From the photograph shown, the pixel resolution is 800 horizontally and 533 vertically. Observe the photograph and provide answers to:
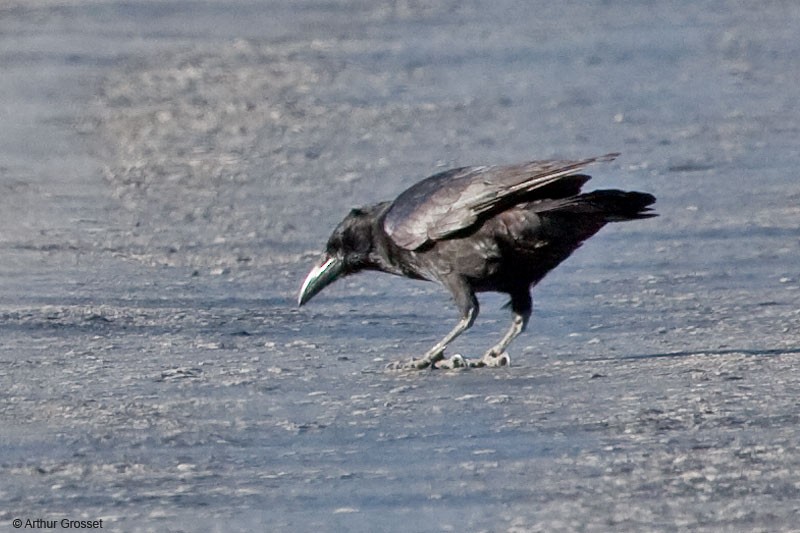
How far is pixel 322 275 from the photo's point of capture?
8055 mm

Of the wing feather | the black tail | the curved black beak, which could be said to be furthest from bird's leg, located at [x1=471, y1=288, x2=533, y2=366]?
the curved black beak

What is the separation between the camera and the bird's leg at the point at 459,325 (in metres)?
7.45

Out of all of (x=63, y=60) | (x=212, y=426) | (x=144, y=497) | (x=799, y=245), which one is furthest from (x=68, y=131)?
(x=144, y=497)

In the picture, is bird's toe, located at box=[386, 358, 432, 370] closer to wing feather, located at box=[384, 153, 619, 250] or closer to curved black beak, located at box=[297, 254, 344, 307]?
wing feather, located at box=[384, 153, 619, 250]

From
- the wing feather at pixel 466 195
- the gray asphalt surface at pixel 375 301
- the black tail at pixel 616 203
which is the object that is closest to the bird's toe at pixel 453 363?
the gray asphalt surface at pixel 375 301

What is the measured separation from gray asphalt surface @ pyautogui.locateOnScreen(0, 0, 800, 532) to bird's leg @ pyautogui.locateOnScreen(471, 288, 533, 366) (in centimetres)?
10

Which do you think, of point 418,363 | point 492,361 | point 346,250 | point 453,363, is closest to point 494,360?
point 492,361

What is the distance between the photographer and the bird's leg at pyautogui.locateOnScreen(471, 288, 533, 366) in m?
7.54

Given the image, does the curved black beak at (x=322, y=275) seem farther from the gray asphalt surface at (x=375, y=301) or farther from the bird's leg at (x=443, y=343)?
the bird's leg at (x=443, y=343)

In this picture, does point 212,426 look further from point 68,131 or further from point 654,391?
point 68,131

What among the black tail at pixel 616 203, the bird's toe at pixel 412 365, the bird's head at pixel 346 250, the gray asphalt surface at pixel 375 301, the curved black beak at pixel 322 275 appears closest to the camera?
the gray asphalt surface at pixel 375 301

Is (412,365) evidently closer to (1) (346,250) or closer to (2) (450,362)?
(2) (450,362)

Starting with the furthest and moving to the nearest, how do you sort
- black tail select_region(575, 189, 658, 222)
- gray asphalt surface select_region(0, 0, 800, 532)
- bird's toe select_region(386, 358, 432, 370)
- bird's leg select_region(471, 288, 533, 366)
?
bird's leg select_region(471, 288, 533, 366) → bird's toe select_region(386, 358, 432, 370) → black tail select_region(575, 189, 658, 222) → gray asphalt surface select_region(0, 0, 800, 532)

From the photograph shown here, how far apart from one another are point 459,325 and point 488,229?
0.43 metres
